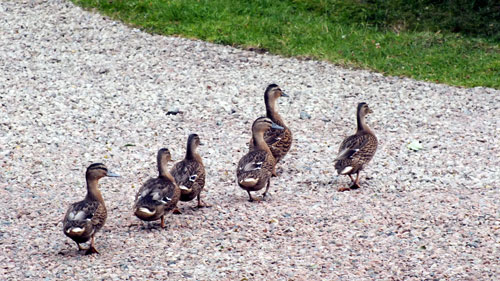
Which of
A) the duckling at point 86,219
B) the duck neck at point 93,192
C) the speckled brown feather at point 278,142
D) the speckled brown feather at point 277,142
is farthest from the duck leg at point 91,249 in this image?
the speckled brown feather at point 278,142

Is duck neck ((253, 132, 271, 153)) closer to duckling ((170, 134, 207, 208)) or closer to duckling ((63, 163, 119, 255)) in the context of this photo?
duckling ((170, 134, 207, 208))

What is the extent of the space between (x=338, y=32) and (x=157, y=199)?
34.3 ft

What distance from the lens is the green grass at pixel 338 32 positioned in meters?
16.3

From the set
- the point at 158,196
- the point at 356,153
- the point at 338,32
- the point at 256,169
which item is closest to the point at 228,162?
the point at 256,169

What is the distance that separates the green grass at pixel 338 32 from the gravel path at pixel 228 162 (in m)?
0.58

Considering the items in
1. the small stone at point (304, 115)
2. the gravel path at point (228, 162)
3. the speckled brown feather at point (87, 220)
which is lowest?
the small stone at point (304, 115)

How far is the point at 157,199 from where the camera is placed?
337 inches

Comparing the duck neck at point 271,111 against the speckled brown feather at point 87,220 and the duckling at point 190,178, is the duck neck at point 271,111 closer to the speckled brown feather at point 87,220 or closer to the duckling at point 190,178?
the duckling at point 190,178

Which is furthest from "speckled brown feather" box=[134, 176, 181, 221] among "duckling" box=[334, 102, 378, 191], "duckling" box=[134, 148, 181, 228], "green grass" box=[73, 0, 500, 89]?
"green grass" box=[73, 0, 500, 89]

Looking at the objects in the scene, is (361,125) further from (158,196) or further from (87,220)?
(87,220)

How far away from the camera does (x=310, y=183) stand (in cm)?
1055

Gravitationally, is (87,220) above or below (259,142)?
above

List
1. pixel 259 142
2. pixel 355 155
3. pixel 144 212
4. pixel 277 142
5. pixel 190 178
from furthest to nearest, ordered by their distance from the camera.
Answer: pixel 277 142 → pixel 259 142 → pixel 355 155 → pixel 190 178 → pixel 144 212

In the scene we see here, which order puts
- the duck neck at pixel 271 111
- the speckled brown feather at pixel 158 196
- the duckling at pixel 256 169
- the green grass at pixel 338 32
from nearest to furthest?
the speckled brown feather at pixel 158 196 → the duckling at pixel 256 169 → the duck neck at pixel 271 111 → the green grass at pixel 338 32
